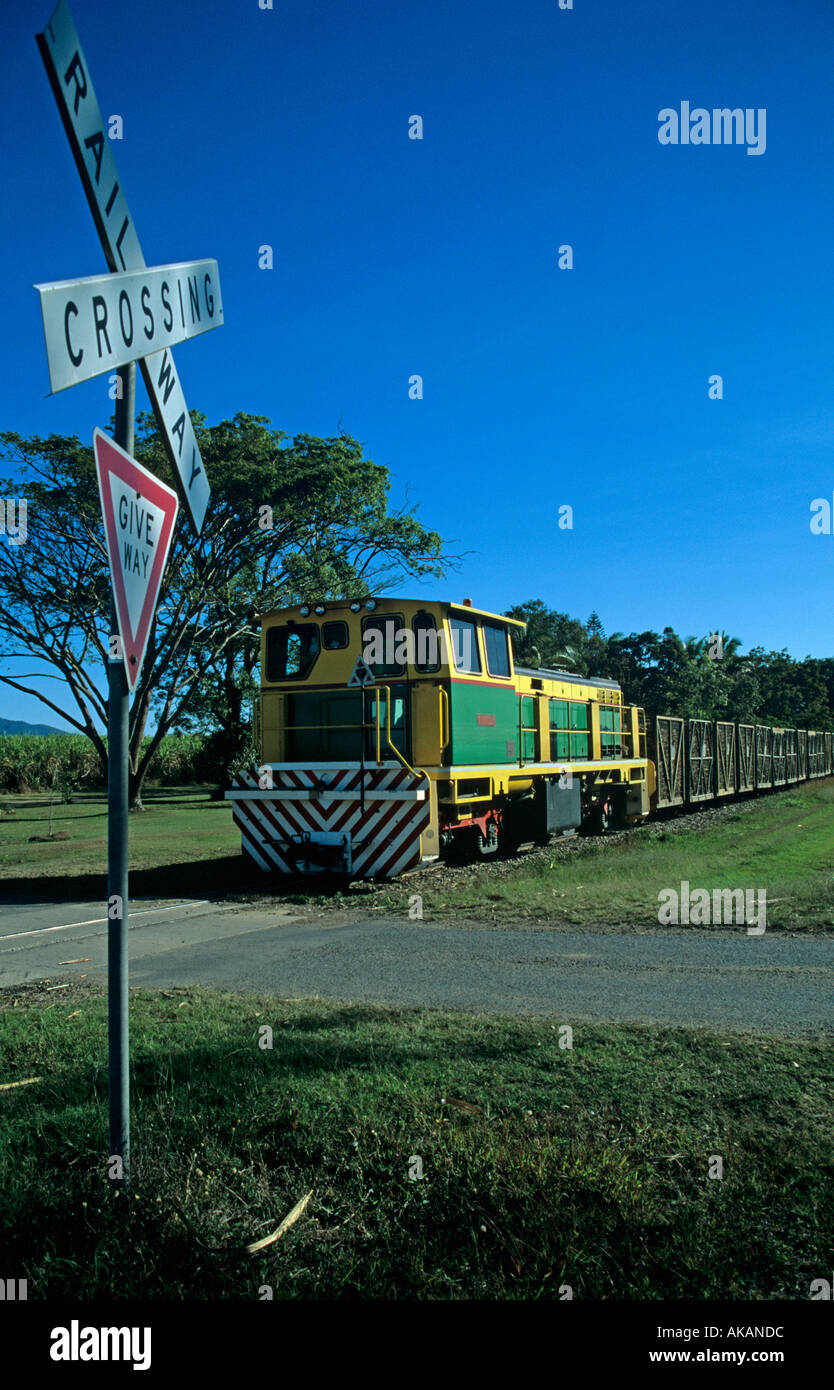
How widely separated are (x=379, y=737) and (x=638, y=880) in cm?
381

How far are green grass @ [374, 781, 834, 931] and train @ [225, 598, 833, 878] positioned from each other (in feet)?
2.67

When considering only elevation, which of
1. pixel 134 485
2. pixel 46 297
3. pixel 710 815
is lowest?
pixel 710 815

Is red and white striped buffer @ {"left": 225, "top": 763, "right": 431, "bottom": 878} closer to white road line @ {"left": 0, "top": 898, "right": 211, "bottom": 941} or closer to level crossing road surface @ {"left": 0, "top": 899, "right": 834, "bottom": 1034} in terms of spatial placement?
white road line @ {"left": 0, "top": 898, "right": 211, "bottom": 941}

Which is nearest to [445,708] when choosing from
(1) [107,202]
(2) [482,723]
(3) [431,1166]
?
(2) [482,723]

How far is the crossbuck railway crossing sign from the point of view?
8.78 ft

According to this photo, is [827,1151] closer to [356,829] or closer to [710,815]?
[356,829]

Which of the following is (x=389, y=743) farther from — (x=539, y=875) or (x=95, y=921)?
(x=95, y=921)

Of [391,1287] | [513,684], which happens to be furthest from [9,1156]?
[513,684]

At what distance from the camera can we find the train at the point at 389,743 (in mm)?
12031

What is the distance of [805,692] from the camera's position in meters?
72.3

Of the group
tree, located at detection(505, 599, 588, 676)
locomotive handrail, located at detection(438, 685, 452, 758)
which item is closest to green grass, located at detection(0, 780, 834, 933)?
locomotive handrail, located at detection(438, 685, 452, 758)

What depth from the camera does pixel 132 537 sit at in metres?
3.05
